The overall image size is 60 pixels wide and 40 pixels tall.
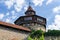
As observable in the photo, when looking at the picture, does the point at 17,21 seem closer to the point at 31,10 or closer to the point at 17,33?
the point at 31,10

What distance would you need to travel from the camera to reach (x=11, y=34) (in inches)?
990

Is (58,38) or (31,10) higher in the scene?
(31,10)

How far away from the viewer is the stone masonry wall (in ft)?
79.6

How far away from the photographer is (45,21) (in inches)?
1524

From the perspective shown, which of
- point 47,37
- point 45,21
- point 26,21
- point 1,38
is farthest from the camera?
point 45,21

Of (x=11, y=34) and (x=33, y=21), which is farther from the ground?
(x=33, y=21)

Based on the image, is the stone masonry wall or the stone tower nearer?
the stone masonry wall

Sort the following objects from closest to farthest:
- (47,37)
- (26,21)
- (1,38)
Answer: (1,38)
(47,37)
(26,21)

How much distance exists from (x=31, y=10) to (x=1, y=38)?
17804 millimetres

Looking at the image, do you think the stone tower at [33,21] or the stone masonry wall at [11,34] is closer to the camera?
the stone masonry wall at [11,34]

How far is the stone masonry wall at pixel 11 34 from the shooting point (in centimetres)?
2427

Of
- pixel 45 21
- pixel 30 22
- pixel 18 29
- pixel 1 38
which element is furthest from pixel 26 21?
pixel 1 38

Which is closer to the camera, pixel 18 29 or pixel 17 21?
pixel 18 29

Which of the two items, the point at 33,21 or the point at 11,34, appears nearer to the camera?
the point at 11,34
